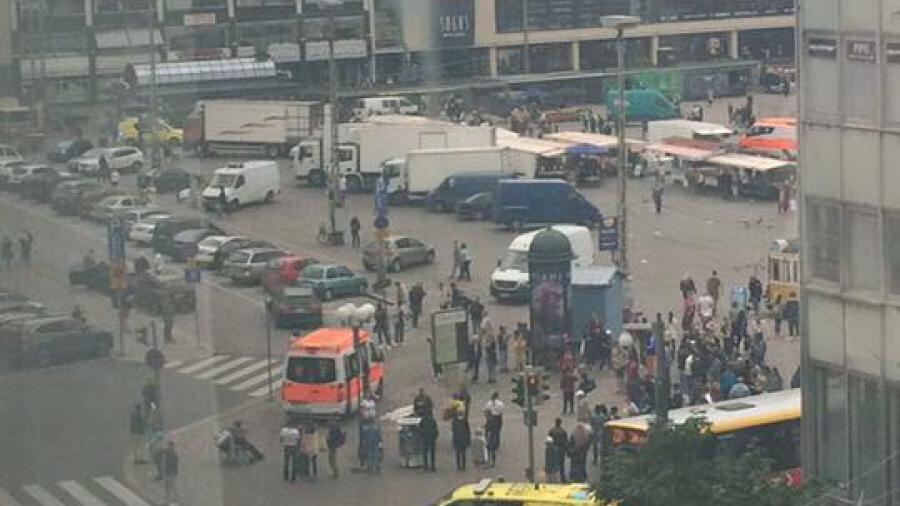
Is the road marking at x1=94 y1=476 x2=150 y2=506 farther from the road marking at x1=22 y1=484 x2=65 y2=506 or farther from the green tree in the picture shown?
the green tree

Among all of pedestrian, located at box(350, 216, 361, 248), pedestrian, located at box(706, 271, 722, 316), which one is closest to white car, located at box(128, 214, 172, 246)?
pedestrian, located at box(706, 271, 722, 316)

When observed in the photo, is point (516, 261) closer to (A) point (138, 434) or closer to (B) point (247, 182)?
(B) point (247, 182)

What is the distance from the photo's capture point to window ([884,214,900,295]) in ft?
26.9

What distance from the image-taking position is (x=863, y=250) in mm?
8391

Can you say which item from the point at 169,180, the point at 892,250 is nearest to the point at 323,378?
the point at 169,180

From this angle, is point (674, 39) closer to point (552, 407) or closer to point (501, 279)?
point (501, 279)

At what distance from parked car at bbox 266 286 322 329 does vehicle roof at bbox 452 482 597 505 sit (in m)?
5.82

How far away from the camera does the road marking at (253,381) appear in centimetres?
1360

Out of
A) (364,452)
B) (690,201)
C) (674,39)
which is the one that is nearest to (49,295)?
(364,452)

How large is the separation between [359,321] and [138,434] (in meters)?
5.85

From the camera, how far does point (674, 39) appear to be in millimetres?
35938

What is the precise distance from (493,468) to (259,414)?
1780 millimetres

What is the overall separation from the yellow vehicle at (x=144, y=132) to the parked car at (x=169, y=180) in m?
0.15

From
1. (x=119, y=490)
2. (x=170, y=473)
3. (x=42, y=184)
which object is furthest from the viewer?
(x=42, y=184)
